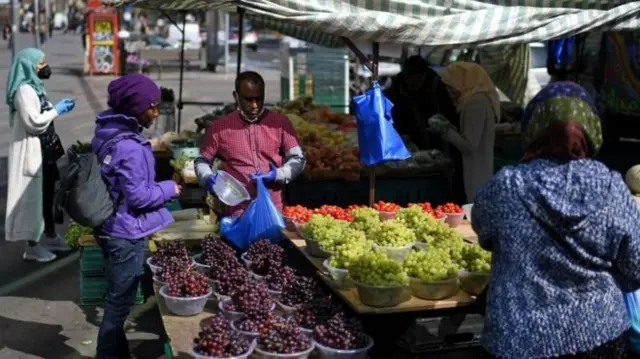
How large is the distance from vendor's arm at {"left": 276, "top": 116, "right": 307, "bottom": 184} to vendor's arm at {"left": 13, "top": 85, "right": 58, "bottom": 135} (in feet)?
8.35

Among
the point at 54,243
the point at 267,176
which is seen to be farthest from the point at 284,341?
the point at 54,243

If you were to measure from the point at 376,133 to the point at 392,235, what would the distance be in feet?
2.65

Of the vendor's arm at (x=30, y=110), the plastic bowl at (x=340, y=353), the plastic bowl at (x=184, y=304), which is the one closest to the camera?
the plastic bowl at (x=340, y=353)

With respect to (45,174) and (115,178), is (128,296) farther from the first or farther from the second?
(45,174)

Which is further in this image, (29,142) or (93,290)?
(29,142)

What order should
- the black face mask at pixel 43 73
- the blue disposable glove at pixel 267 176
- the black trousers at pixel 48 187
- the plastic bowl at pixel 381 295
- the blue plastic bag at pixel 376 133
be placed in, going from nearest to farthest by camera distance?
the plastic bowl at pixel 381 295 < the blue plastic bag at pixel 376 133 < the blue disposable glove at pixel 267 176 < the black face mask at pixel 43 73 < the black trousers at pixel 48 187

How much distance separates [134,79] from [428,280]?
1936mm

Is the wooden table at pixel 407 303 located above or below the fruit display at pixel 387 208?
below

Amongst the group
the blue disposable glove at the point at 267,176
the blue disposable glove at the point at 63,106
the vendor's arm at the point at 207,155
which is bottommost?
the blue disposable glove at the point at 267,176

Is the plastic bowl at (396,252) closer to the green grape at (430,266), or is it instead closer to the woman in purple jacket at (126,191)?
the green grape at (430,266)

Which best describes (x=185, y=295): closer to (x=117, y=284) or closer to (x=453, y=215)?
(x=117, y=284)

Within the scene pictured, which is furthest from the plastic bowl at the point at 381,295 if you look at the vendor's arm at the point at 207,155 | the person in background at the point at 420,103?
the person in background at the point at 420,103

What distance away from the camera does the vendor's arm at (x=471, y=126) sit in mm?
6734

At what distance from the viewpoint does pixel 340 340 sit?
151 inches
